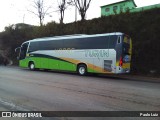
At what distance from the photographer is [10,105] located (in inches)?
287

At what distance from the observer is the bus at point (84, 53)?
1727cm

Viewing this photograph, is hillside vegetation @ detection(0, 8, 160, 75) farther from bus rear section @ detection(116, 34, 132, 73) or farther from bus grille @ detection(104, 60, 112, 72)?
bus grille @ detection(104, 60, 112, 72)

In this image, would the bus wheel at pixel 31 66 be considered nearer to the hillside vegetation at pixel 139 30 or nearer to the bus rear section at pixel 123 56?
the hillside vegetation at pixel 139 30

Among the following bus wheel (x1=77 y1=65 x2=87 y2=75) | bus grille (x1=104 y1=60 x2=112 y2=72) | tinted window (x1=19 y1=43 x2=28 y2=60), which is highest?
tinted window (x1=19 y1=43 x2=28 y2=60)

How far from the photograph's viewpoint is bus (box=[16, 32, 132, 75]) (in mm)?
17266

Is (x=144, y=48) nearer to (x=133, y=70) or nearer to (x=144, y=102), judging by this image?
(x=133, y=70)

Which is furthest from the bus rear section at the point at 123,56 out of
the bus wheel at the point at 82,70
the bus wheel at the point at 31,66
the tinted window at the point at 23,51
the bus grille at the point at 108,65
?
the tinted window at the point at 23,51

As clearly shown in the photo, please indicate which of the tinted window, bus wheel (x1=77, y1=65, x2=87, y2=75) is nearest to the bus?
bus wheel (x1=77, y1=65, x2=87, y2=75)

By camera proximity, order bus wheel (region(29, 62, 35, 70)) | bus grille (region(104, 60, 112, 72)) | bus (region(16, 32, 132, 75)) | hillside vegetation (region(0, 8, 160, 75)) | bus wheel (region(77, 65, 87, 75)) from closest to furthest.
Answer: bus (region(16, 32, 132, 75)) → bus grille (region(104, 60, 112, 72)) → bus wheel (region(77, 65, 87, 75)) → hillside vegetation (region(0, 8, 160, 75)) → bus wheel (region(29, 62, 35, 70))

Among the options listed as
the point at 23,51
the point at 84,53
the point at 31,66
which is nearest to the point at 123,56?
the point at 84,53

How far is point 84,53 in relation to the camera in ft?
62.6

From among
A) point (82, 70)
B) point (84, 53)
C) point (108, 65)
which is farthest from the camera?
point (82, 70)

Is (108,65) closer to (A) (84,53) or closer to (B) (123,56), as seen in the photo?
(B) (123,56)

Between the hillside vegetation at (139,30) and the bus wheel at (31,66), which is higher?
the hillside vegetation at (139,30)
